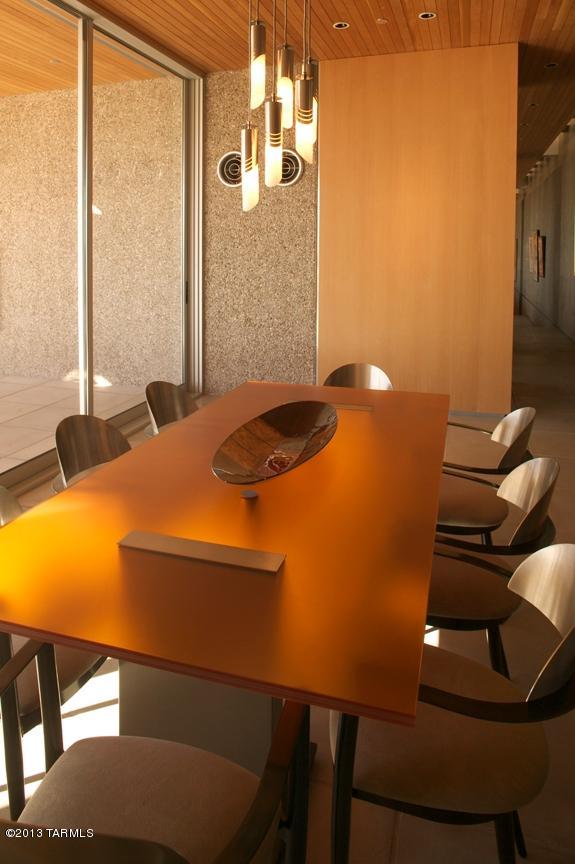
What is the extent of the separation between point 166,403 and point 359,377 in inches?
47.8

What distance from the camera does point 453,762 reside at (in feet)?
4.78

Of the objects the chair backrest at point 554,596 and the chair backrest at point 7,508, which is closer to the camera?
the chair backrest at point 554,596

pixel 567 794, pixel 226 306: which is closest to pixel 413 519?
pixel 567 794

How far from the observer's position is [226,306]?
23.4 feet

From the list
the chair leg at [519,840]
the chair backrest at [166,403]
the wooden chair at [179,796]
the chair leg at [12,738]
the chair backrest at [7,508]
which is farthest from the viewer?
the chair backrest at [166,403]

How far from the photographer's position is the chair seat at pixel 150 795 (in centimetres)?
124

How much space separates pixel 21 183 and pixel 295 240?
303 centimetres

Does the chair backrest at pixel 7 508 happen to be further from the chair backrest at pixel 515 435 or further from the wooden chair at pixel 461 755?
the chair backrest at pixel 515 435

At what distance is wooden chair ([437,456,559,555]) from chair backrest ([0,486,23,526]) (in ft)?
4.30

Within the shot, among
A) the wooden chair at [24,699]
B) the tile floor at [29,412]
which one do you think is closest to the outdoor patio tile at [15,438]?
the tile floor at [29,412]

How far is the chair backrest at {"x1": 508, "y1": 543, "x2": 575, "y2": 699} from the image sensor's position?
1445 millimetres

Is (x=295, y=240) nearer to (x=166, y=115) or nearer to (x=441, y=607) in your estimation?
(x=166, y=115)

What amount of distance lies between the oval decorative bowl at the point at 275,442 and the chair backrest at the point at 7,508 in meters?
0.58

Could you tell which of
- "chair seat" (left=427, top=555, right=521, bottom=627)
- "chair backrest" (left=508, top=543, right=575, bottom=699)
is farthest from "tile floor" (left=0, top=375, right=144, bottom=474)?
"chair backrest" (left=508, top=543, right=575, bottom=699)
